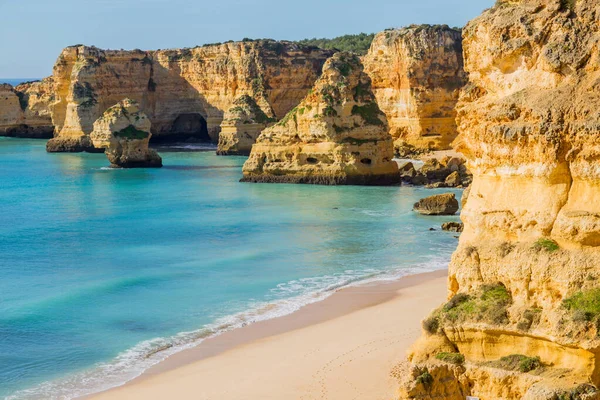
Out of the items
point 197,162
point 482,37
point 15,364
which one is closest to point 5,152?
A: point 197,162

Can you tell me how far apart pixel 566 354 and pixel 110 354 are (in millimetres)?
9802

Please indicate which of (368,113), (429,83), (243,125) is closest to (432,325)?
(368,113)

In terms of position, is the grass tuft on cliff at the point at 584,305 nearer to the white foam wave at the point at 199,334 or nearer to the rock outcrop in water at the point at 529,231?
the rock outcrop in water at the point at 529,231

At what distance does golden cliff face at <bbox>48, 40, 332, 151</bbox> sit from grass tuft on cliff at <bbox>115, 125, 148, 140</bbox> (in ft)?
54.3

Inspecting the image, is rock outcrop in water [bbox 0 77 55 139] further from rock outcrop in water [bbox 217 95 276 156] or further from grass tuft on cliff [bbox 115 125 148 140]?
grass tuft on cliff [bbox 115 125 148 140]

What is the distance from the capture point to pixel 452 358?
37.5 ft

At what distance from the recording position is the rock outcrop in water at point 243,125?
6341 cm

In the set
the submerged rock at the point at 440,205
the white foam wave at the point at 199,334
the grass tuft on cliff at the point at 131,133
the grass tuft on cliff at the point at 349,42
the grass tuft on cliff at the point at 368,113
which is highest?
the grass tuft on cliff at the point at 349,42

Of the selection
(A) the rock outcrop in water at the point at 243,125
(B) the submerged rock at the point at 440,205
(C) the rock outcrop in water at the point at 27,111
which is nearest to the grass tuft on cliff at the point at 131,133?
(A) the rock outcrop in water at the point at 243,125

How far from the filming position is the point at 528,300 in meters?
11.1

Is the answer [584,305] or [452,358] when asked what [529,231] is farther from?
[452,358]

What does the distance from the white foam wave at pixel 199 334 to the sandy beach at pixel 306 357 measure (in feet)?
1.16

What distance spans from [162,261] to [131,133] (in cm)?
2962

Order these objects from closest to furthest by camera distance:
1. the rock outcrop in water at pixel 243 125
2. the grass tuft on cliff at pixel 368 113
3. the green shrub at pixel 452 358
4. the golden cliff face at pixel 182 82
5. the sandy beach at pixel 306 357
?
the green shrub at pixel 452 358, the sandy beach at pixel 306 357, the grass tuft on cliff at pixel 368 113, the rock outcrop in water at pixel 243 125, the golden cliff face at pixel 182 82
